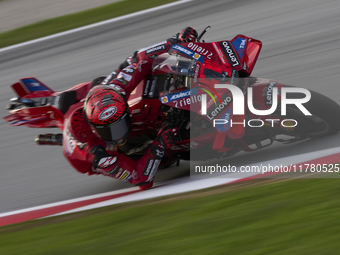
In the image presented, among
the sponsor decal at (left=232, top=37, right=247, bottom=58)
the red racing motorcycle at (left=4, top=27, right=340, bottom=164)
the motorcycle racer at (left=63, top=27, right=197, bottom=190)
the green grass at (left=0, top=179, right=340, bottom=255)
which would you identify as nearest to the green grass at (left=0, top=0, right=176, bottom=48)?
the red racing motorcycle at (left=4, top=27, right=340, bottom=164)

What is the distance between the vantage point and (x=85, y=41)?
8.19m

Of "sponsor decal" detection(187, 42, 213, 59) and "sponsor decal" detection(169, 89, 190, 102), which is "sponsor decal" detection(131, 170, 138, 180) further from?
"sponsor decal" detection(187, 42, 213, 59)

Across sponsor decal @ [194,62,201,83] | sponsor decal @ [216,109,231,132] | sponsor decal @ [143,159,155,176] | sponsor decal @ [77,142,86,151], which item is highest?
sponsor decal @ [194,62,201,83]

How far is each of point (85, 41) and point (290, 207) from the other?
19.7 feet

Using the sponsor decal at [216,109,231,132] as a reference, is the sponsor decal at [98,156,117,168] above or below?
below

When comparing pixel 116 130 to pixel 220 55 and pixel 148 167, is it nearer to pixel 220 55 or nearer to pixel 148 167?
pixel 148 167

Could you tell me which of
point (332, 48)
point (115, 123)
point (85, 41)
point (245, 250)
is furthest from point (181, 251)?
point (85, 41)

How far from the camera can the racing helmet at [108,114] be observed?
12.7 feet

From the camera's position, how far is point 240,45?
402 cm

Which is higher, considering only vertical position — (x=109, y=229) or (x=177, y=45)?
(x=177, y=45)

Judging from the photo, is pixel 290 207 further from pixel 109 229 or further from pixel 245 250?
pixel 109 229

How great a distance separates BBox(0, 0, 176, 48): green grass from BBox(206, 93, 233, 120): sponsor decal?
5469mm

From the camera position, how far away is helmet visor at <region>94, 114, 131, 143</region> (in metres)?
3.92

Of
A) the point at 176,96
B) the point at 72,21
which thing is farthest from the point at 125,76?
the point at 72,21
